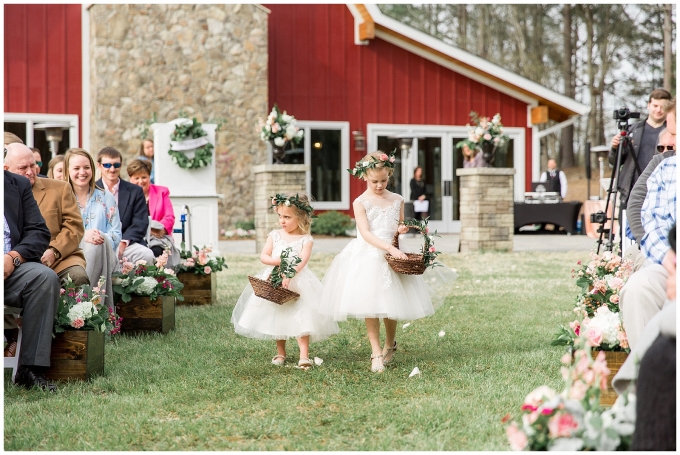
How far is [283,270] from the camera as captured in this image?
5359 mm

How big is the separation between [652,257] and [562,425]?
157cm

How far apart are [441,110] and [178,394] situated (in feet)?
54.5

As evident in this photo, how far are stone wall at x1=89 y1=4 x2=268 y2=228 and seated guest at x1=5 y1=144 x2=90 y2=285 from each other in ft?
39.2

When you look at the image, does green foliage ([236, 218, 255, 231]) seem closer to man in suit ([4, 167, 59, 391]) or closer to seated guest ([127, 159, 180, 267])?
seated guest ([127, 159, 180, 267])

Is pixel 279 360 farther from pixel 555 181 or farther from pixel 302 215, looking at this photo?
pixel 555 181

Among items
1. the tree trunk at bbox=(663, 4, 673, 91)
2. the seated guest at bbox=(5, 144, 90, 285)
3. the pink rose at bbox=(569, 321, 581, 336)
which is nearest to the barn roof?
the tree trunk at bbox=(663, 4, 673, 91)

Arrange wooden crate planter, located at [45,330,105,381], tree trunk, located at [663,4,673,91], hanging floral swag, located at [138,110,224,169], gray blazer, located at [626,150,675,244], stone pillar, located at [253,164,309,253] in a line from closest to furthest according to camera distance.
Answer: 1. gray blazer, located at [626,150,675,244]
2. wooden crate planter, located at [45,330,105,381]
3. hanging floral swag, located at [138,110,224,169]
4. stone pillar, located at [253,164,309,253]
5. tree trunk, located at [663,4,673,91]

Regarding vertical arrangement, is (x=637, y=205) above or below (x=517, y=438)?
above

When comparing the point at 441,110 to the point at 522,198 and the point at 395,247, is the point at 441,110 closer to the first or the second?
the point at 522,198

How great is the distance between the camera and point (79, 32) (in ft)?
59.1

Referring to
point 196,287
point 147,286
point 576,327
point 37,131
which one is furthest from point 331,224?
point 576,327

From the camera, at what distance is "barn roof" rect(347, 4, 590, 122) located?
19.3 metres

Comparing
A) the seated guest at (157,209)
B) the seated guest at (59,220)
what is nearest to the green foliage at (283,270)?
the seated guest at (59,220)

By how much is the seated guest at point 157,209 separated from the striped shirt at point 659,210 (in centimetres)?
490
